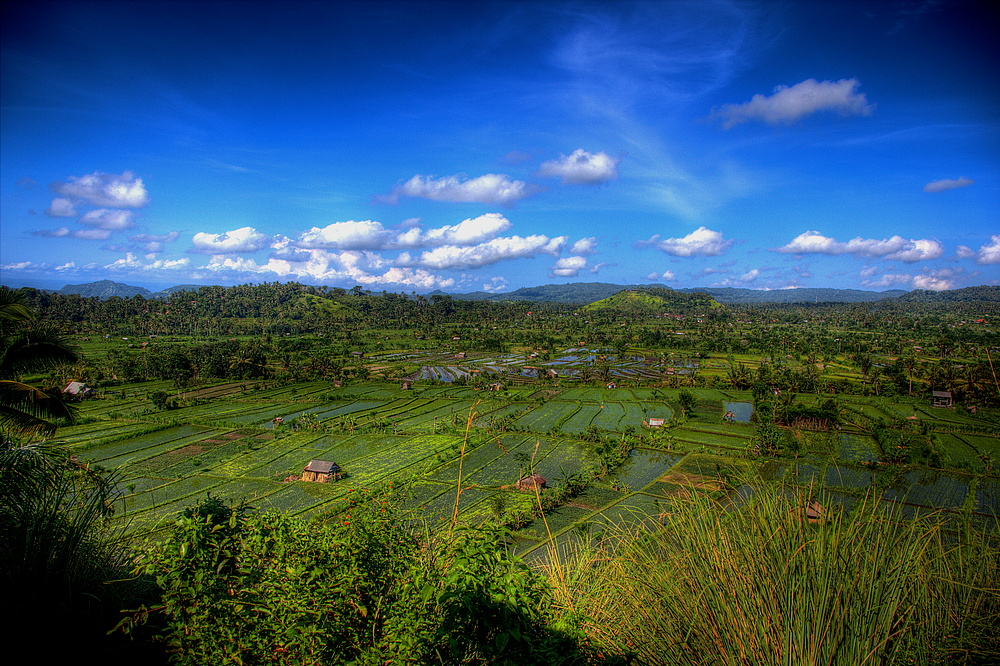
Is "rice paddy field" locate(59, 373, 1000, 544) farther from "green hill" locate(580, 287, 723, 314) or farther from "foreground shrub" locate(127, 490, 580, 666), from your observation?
"green hill" locate(580, 287, 723, 314)

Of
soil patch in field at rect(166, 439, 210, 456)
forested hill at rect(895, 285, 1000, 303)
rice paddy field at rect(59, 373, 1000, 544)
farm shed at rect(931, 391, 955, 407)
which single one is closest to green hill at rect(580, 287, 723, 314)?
forested hill at rect(895, 285, 1000, 303)

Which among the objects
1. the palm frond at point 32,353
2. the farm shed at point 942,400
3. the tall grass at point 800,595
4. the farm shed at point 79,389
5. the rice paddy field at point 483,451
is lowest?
the rice paddy field at point 483,451

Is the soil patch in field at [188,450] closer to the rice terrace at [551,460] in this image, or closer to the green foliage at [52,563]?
the rice terrace at [551,460]

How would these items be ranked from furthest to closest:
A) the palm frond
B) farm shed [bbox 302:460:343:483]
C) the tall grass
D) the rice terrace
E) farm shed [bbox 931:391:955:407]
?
1. farm shed [bbox 931:391:955:407]
2. farm shed [bbox 302:460:343:483]
3. the palm frond
4. the rice terrace
5. the tall grass

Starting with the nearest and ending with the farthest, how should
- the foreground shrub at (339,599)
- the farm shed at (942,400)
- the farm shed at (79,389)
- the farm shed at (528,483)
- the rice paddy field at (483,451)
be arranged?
the foreground shrub at (339,599) < the rice paddy field at (483,451) < the farm shed at (528,483) < the farm shed at (942,400) < the farm shed at (79,389)

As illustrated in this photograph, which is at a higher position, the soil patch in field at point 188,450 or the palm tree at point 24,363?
the palm tree at point 24,363

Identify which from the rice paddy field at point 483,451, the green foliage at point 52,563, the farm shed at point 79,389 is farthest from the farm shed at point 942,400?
the farm shed at point 79,389
